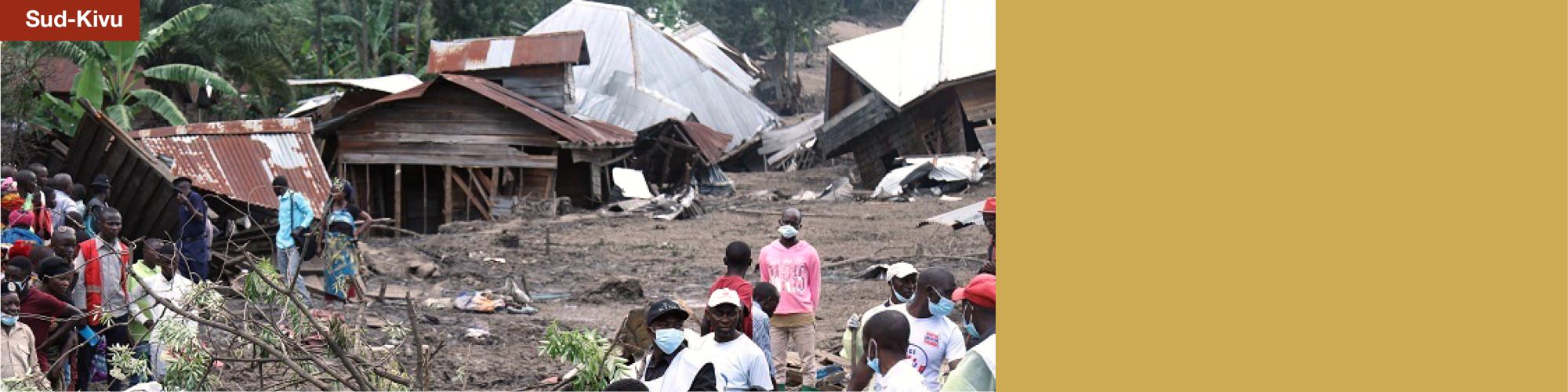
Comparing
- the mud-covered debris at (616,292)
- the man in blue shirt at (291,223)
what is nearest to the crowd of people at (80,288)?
the man in blue shirt at (291,223)

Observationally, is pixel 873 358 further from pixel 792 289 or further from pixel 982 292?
pixel 792 289

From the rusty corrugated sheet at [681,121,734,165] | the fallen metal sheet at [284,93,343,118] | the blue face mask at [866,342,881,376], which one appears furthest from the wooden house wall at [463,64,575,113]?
the blue face mask at [866,342,881,376]

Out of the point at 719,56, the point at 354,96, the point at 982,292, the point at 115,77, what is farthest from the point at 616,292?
the point at 719,56

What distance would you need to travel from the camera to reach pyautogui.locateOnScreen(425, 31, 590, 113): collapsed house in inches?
1154

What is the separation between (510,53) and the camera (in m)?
29.9

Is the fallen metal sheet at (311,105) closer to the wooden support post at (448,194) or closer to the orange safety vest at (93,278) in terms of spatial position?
the wooden support post at (448,194)

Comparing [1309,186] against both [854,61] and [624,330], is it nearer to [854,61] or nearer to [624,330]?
[624,330]

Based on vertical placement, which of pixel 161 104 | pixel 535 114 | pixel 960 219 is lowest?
pixel 960 219

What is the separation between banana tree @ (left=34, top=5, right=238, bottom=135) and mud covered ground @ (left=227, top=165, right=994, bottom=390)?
165 inches

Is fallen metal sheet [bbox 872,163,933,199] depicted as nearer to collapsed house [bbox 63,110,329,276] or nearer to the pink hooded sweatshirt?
collapsed house [bbox 63,110,329,276]

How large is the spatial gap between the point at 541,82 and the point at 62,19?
70.6ft

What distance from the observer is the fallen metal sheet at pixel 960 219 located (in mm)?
20562

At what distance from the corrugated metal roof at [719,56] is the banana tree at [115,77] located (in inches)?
901

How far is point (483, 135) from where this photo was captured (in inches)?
1012
